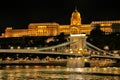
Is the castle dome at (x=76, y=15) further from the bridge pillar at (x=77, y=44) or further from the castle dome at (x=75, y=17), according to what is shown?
the bridge pillar at (x=77, y=44)

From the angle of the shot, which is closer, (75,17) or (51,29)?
(75,17)

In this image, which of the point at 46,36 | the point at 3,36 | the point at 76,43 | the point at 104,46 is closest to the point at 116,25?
the point at 46,36

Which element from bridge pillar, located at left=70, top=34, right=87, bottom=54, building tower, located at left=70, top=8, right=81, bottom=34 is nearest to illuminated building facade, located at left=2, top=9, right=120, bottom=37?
building tower, located at left=70, top=8, right=81, bottom=34

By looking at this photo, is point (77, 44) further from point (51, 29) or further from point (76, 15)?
point (51, 29)

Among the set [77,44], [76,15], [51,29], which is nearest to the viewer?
[77,44]

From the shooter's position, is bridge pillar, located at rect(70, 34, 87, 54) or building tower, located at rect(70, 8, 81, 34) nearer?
bridge pillar, located at rect(70, 34, 87, 54)

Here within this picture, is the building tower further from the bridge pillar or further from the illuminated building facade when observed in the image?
the bridge pillar

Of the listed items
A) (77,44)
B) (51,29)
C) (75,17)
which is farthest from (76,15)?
(77,44)

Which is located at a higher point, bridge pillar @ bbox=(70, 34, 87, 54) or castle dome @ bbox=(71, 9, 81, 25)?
castle dome @ bbox=(71, 9, 81, 25)

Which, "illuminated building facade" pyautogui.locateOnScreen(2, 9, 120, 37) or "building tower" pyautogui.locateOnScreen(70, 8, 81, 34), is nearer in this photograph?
"building tower" pyautogui.locateOnScreen(70, 8, 81, 34)

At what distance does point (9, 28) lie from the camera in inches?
4985

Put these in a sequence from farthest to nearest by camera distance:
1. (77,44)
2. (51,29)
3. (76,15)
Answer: (51,29) < (76,15) < (77,44)

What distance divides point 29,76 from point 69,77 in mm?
2798

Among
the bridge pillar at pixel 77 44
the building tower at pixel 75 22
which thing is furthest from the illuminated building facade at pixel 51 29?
the bridge pillar at pixel 77 44
